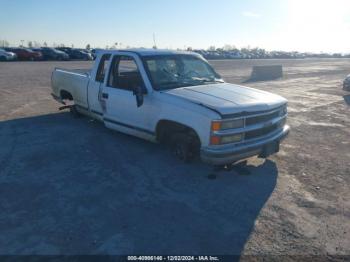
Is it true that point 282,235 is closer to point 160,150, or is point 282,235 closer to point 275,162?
point 275,162

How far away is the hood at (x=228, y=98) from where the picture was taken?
15.7 feet

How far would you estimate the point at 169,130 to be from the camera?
5691mm

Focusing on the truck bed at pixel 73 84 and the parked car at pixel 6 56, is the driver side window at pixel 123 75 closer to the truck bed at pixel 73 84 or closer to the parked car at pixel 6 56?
the truck bed at pixel 73 84

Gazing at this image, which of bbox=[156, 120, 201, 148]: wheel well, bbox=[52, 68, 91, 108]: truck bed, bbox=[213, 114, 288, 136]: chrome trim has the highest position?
bbox=[52, 68, 91, 108]: truck bed

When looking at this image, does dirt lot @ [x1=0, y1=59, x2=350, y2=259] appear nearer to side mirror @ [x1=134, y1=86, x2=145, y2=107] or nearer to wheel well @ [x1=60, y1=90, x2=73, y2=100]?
side mirror @ [x1=134, y1=86, x2=145, y2=107]

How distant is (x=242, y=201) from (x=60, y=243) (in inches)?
92.7

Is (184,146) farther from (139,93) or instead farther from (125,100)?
(125,100)

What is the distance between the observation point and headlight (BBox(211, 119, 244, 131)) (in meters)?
4.62

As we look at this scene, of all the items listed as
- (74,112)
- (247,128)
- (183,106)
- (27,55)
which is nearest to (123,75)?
(183,106)

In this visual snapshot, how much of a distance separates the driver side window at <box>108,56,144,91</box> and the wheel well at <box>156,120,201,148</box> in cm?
101

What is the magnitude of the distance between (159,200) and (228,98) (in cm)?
193

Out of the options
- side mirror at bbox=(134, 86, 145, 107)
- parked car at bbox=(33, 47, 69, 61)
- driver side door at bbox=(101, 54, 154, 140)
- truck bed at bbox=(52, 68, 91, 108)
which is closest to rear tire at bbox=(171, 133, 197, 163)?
driver side door at bbox=(101, 54, 154, 140)

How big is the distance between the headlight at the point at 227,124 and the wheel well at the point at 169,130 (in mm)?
562

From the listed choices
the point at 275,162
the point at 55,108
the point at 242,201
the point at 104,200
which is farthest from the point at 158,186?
the point at 55,108
